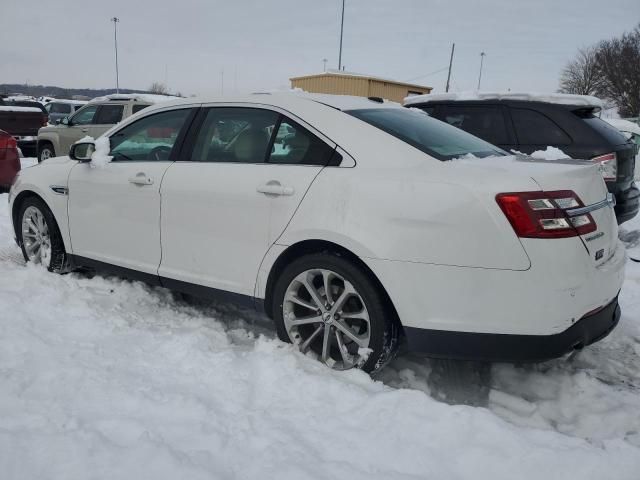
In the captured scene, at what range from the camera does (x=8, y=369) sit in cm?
276

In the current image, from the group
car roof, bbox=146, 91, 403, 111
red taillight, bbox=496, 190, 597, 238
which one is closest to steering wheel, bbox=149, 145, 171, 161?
car roof, bbox=146, 91, 403, 111

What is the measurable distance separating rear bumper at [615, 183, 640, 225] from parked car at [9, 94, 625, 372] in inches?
105

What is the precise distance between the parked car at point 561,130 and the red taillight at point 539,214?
334cm

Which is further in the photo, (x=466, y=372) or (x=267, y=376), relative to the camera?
(x=466, y=372)

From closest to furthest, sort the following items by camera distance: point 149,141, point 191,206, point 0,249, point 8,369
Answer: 1. point 8,369
2. point 191,206
3. point 149,141
4. point 0,249

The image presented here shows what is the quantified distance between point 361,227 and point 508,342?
34.4 inches

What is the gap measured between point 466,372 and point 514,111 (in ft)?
12.5

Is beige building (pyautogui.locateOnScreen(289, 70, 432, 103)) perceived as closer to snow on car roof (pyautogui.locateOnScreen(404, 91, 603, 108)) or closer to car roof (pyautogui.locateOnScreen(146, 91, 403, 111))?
snow on car roof (pyautogui.locateOnScreen(404, 91, 603, 108))

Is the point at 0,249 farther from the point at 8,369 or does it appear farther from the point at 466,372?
the point at 466,372

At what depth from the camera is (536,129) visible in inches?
226

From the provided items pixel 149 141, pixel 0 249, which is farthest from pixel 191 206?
pixel 0 249

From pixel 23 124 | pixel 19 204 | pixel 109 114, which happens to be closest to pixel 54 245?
pixel 19 204

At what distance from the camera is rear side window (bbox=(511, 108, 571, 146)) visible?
5.59 m

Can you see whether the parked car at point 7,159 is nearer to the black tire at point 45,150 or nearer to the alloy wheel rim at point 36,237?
the black tire at point 45,150
